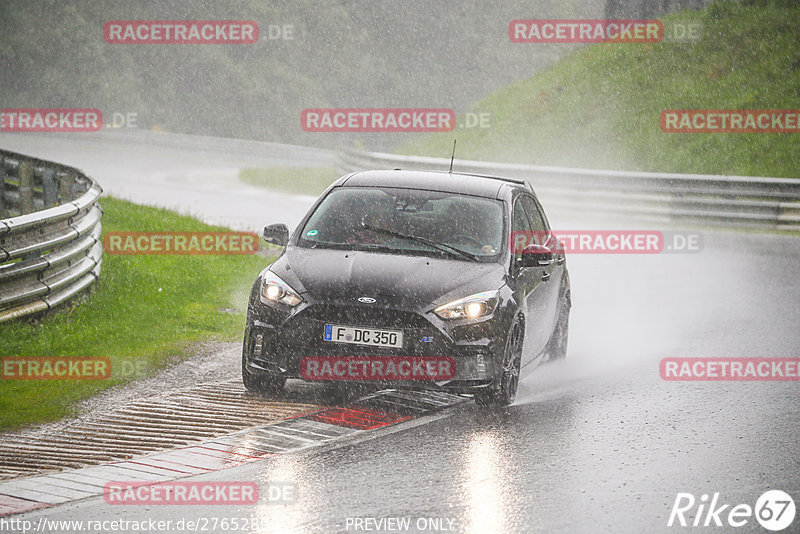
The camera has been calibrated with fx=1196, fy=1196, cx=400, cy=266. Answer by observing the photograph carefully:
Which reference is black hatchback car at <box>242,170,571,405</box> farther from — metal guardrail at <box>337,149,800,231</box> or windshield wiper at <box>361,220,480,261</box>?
metal guardrail at <box>337,149,800,231</box>

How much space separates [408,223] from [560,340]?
2.39 m

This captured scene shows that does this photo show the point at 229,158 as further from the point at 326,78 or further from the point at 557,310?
the point at 326,78

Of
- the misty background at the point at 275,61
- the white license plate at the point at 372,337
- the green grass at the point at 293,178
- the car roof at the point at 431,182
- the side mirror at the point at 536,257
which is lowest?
the white license plate at the point at 372,337

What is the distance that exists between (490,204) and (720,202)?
13.9 metres

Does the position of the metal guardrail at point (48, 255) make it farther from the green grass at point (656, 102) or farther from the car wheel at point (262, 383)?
the green grass at point (656, 102)

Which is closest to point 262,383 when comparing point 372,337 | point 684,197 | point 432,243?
point 372,337

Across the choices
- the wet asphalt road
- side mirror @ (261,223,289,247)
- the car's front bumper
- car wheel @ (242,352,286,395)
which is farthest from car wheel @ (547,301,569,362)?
car wheel @ (242,352,286,395)

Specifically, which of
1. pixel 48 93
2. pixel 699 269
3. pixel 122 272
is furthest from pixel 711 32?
pixel 48 93

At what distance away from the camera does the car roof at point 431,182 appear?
9.92m

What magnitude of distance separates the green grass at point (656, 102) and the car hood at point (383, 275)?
67.1ft

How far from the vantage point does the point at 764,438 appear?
818cm

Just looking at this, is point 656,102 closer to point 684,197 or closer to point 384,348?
point 684,197

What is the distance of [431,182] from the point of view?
10039 mm

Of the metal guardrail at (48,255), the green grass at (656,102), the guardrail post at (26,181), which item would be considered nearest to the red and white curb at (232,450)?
the metal guardrail at (48,255)
